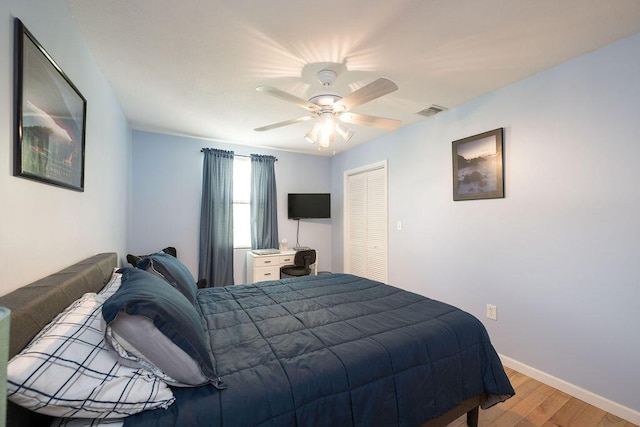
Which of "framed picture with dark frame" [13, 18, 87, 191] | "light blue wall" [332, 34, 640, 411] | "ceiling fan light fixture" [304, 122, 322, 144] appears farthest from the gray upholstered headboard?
"light blue wall" [332, 34, 640, 411]

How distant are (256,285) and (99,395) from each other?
155 centimetres

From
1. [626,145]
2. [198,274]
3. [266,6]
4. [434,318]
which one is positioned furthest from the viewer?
[198,274]

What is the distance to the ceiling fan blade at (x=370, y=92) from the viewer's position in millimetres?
1681

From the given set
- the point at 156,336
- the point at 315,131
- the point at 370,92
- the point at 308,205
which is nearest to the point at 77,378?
the point at 156,336

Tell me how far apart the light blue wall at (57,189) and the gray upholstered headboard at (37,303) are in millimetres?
72

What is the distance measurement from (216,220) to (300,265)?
1402 millimetres

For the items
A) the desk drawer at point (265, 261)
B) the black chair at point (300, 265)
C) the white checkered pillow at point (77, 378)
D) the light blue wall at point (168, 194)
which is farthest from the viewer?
the black chair at point (300, 265)

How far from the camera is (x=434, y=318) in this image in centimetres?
160

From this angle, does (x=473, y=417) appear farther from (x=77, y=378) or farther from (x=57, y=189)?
(x=57, y=189)

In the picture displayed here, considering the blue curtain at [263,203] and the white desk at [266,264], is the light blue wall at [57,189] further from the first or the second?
the blue curtain at [263,203]

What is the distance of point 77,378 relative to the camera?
2.58ft

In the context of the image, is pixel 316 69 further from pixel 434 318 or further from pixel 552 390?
pixel 552 390

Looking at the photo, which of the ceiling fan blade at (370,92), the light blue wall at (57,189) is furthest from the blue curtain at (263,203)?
the ceiling fan blade at (370,92)

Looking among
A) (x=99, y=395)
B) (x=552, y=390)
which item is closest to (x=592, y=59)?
A: (x=552, y=390)
